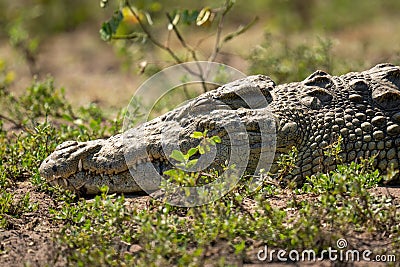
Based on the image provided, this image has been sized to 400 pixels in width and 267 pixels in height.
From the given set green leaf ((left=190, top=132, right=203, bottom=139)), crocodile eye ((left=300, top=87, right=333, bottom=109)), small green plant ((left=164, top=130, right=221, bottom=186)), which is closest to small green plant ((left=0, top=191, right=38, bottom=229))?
small green plant ((left=164, top=130, right=221, bottom=186))

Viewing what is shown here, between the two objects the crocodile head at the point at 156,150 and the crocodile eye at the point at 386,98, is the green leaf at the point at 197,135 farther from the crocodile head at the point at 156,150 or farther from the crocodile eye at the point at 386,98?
the crocodile eye at the point at 386,98

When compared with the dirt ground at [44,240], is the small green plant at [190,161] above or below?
above

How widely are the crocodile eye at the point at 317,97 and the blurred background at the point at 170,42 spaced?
2.06 meters

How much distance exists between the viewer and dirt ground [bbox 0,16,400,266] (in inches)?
149

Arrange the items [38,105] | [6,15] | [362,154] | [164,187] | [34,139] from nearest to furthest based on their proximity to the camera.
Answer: [164,187] → [362,154] → [34,139] → [38,105] → [6,15]

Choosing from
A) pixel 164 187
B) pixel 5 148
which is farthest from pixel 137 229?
pixel 5 148

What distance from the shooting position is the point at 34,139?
17.5 ft

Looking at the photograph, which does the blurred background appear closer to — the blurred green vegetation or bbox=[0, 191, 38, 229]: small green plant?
the blurred green vegetation

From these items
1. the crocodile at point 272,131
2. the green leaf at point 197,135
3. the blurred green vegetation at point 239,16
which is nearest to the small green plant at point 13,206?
the crocodile at point 272,131

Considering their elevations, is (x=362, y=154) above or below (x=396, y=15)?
below

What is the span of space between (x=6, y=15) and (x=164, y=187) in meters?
10.3

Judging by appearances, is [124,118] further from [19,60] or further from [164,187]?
[19,60]

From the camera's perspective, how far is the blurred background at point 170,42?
25.2ft

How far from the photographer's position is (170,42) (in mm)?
12180
